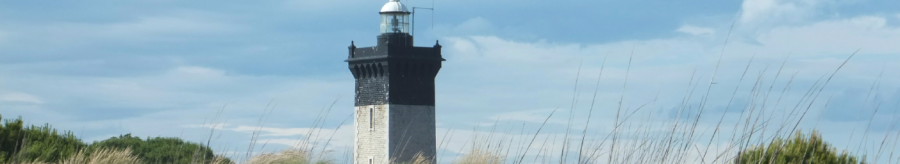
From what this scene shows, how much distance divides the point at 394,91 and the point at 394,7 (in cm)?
238

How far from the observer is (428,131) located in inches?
997

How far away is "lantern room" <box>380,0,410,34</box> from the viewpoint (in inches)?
1004

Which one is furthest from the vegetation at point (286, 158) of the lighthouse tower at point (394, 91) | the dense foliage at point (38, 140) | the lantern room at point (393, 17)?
the lantern room at point (393, 17)

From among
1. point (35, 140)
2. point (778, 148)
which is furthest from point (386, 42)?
point (778, 148)

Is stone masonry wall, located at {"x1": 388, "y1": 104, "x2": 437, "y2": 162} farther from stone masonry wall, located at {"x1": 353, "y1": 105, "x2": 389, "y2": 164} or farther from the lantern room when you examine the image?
the lantern room

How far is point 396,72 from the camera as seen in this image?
24.8 metres

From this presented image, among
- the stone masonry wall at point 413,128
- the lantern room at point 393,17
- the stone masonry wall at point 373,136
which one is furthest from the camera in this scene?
the lantern room at point 393,17

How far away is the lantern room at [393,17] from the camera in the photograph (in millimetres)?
25500

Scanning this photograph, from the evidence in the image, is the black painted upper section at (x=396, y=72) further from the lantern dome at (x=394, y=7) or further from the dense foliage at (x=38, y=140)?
the dense foliage at (x=38, y=140)

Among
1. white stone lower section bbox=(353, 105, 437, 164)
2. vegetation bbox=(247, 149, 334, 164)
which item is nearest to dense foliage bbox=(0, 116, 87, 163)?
vegetation bbox=(247, 149, 334, 164)

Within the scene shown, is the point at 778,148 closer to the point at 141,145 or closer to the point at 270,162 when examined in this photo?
the point at 270,162

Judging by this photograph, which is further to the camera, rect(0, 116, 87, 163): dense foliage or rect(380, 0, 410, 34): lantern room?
rect(380, 0, 410, 34): lantern room

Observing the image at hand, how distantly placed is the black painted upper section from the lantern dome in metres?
0.67

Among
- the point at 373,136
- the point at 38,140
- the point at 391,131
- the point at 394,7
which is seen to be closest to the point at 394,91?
the point at 391,131
